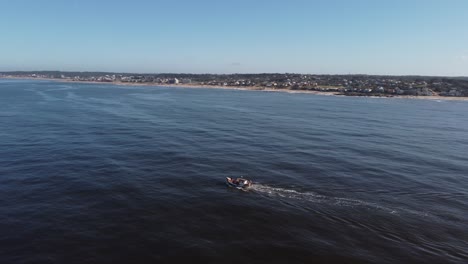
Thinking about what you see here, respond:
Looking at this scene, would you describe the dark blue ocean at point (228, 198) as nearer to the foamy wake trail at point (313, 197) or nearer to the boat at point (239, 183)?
the foamy wake trail at point (313, 197)

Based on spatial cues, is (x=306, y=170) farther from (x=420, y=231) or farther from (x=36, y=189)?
(x=36, y=189)

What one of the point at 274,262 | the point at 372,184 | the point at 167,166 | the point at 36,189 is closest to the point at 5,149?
the point at 36,189

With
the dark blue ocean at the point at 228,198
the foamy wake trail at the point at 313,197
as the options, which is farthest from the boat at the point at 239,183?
the foamy wake trail at the point at 313,197

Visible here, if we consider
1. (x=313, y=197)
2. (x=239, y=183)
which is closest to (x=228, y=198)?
(x=239, y=183)

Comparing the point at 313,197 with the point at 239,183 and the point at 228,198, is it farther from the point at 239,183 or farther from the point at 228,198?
the point at 228,198

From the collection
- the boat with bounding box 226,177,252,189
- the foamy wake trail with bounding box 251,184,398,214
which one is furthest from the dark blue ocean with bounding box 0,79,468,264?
the boat with bounding box 226,177,252,189
